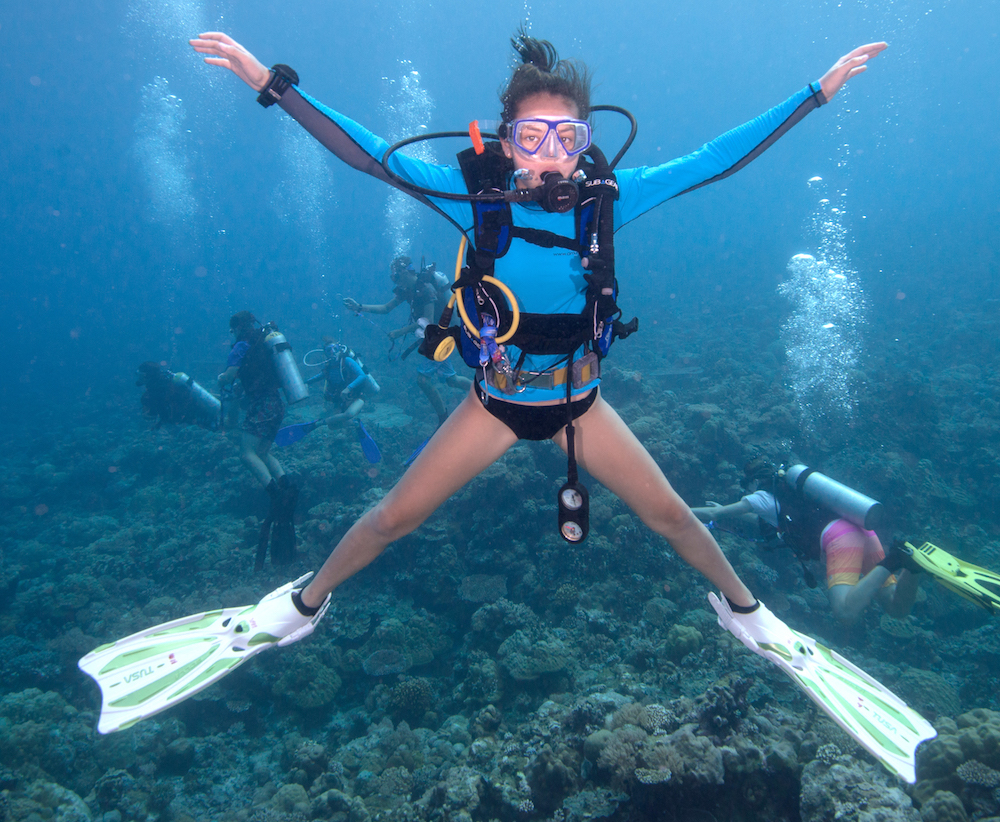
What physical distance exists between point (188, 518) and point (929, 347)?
24.4m

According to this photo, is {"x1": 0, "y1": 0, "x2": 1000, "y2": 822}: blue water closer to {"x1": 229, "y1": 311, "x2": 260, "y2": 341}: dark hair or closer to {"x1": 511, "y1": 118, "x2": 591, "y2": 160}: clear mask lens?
{"x1": 511, "y1": 118, "x2": 591, "y2": 160}: clear mask lens

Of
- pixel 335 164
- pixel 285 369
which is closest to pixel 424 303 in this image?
Answer: pixel 285 369

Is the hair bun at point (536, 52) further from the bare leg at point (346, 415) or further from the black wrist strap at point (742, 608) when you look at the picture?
the bare leg at point (346, 415)

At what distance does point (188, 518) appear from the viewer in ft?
34.9

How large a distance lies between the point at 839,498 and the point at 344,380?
9.02 meters

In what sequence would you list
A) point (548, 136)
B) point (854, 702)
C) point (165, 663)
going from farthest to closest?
point (165, 663)
point (854, 702)
point (548, 136)

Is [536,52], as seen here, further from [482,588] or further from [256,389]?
[256,389]

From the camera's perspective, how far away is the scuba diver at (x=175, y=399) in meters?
9.23

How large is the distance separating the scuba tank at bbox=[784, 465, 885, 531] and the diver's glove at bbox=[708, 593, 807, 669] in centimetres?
323

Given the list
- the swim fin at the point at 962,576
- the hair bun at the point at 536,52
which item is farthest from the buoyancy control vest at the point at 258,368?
the swim fin at the point at 962,576

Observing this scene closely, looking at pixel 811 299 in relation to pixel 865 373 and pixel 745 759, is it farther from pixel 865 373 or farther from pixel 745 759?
pixel 745 759

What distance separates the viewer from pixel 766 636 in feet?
9.91

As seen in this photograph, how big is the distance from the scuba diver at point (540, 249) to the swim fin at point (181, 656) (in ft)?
2.98

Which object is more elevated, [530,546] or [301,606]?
[301,606]
